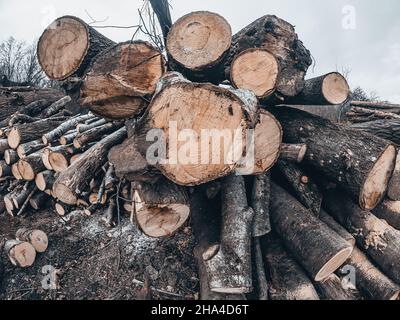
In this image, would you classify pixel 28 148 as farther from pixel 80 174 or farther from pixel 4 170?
pixel 80 174

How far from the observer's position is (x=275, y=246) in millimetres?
2795

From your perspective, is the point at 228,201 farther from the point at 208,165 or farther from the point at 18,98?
the point at 18,98

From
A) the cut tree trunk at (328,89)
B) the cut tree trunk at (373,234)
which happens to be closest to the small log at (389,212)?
the cut tree trunk at (373,234)

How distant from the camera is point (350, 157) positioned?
2.75m

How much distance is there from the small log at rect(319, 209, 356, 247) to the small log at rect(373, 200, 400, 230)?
578mm

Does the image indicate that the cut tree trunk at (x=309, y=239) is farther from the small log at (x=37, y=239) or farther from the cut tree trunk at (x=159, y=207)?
the small log at (x=37, y=239)

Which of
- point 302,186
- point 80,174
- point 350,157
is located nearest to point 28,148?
point 80,174

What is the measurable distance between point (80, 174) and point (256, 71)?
84.8 inches

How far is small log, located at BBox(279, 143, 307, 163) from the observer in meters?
3.03

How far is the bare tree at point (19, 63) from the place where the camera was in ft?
86.2

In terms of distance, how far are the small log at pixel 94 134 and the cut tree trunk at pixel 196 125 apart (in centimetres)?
207

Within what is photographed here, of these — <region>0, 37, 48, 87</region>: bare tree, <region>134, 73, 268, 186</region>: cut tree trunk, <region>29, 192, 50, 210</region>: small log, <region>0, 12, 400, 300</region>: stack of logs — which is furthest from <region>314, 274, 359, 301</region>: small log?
<region>0, 37, 48, 87</region>: bare tree

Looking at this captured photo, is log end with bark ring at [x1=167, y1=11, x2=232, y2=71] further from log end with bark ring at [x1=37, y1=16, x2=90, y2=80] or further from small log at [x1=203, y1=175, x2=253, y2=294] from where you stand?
small log at [x1=203, y1=175, x2=253, y2=294]

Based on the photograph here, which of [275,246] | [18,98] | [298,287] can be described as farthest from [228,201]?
[18,98]
